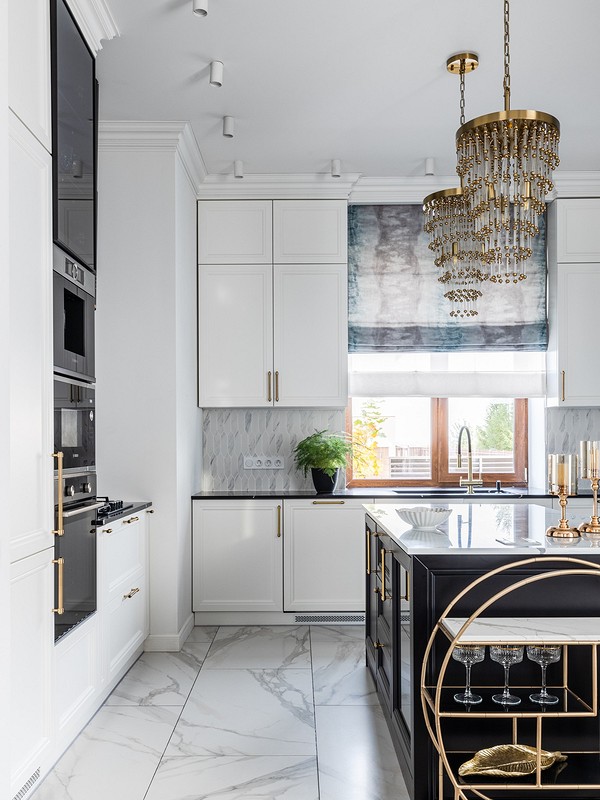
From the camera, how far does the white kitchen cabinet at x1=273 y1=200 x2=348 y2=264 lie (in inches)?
193

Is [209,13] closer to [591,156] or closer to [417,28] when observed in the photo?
[417,28]

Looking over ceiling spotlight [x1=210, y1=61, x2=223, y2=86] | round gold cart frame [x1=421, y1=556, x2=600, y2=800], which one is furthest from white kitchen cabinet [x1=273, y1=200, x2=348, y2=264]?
round gold cart frame [x1=421, y1=556, x2=600, y2=800]

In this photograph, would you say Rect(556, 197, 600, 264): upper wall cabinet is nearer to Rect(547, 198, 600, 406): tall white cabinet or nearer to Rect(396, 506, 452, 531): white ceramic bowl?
Rect(547, 198, 600, 406): tall white cabinet

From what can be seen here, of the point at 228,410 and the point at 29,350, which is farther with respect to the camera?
the point at 228,410

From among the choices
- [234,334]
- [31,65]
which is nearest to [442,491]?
[234,334]

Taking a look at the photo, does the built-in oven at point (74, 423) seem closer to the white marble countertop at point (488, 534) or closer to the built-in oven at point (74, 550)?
the built-in oven at point (74, 550)

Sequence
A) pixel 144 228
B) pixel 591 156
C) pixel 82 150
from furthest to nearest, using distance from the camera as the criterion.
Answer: pixel 591 156
pixel 144 228
pixel 82 150

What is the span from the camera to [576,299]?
4898 millimetres

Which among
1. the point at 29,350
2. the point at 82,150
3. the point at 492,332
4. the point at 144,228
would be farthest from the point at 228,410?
the point at 29,350

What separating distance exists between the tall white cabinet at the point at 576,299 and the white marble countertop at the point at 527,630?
285 centimetres

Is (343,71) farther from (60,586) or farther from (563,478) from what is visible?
(60,586)

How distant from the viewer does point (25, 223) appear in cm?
230

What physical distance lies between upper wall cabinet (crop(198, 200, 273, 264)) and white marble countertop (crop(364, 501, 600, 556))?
2.24m

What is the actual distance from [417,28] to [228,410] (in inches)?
111
